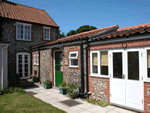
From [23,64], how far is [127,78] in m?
11.0

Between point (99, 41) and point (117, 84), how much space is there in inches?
88.7

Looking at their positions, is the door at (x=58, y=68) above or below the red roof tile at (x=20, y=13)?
below

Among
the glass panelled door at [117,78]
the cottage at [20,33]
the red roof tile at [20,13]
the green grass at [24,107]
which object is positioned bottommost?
→ the green grass at [24,107]

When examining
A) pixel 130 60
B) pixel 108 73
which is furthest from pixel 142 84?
pixel 108 73

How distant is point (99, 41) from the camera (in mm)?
6117

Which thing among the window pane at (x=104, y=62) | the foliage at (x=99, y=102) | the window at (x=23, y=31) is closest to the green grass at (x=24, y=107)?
the foliage at (x=99, y=102)

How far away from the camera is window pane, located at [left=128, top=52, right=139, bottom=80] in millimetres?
4914

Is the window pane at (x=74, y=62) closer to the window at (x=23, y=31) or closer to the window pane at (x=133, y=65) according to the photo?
the window pane at (x=133, y=65)

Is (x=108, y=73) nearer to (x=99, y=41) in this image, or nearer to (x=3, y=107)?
(x=99, y=41)

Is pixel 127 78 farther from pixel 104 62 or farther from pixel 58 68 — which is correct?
pixel 58 68

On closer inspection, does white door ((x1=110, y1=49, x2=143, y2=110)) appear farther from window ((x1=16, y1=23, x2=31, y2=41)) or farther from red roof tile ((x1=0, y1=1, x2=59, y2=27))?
red roof tile ((x1=0, y1=1, x2=59, y2=27))

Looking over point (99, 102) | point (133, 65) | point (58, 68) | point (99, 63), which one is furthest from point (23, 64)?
point (133, 65)

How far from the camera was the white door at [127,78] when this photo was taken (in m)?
4.82

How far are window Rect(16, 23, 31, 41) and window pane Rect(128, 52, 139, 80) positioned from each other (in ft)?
38.0
